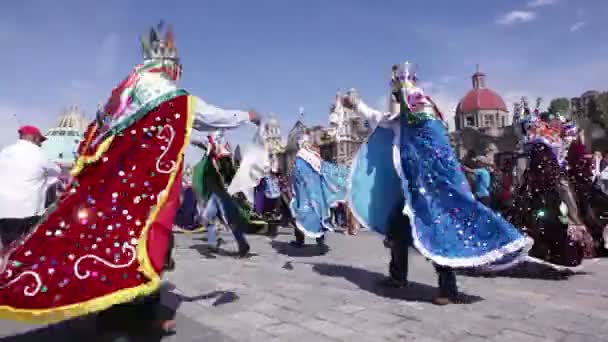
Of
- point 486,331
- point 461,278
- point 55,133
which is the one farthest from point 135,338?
point 55,133

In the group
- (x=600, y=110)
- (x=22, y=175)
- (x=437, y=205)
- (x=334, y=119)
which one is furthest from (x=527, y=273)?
(x=600, y=110)

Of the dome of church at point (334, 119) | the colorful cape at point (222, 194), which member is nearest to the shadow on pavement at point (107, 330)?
the colorful cape at point (222, 194)

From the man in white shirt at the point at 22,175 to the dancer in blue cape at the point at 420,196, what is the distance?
10.8ft

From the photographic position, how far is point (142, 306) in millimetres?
3121

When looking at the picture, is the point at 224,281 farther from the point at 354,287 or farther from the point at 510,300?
the point at 510,300

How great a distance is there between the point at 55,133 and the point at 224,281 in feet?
27.7

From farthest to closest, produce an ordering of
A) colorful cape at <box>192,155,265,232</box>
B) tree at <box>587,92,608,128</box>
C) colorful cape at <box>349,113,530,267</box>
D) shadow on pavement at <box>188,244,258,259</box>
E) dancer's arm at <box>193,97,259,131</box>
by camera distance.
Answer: tree at <box>587,92,608,128</box> → shadow on pavement at <box>188,244,258,259</box> → colorful cape at <box>192,155,265,232</box> → colorful cape at <box>349,113,530,267</box> → dancer's arm at <box>193,97,259,131</box>

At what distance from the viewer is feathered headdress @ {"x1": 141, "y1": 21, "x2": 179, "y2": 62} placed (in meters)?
3.56

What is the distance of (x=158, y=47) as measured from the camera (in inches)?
145

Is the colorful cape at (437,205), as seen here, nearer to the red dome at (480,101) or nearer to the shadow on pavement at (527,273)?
the shadow on pavement at (527,273)

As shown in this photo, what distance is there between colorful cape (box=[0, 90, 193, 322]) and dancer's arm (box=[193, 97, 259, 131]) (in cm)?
12

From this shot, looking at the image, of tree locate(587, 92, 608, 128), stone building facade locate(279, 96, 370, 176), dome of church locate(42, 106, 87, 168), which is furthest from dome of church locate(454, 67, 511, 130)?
dome of church locate(42, 106, 87, 168)

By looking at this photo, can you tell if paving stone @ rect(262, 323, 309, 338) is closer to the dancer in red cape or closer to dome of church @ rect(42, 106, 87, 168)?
the dancer in red cape

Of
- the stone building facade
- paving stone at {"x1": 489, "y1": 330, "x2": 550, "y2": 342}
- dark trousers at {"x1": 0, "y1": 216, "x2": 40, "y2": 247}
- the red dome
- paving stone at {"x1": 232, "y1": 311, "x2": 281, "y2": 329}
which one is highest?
the red dome
